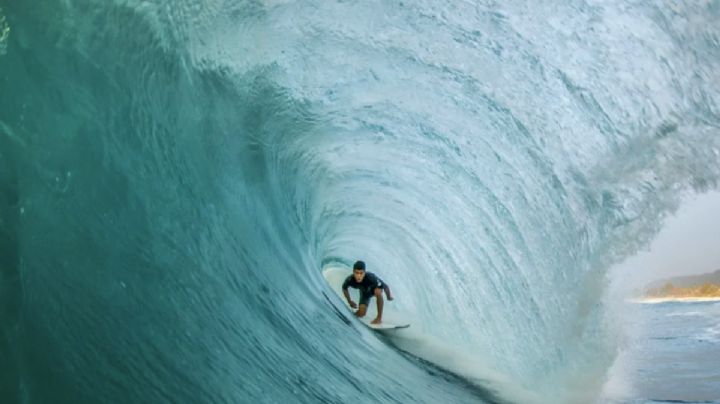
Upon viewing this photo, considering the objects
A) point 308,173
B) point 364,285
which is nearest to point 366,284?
point 364,285

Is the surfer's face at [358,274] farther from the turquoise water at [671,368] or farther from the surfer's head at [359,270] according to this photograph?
the turquoise water at [671,368]

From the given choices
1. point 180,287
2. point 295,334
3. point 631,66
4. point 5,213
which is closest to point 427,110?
point 631,66

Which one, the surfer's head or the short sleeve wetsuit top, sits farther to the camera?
the short sleeve wetsuit top

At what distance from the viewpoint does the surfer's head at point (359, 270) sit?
8570 millimetres

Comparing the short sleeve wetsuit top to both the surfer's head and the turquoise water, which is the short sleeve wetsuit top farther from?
the turquoise water

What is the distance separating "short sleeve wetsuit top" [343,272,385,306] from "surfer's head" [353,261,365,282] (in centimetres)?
7

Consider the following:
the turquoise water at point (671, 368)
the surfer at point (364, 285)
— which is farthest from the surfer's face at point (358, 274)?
the turquoise water at point (671, 368)

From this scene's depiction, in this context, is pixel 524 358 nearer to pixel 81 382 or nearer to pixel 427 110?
pixel 427 110

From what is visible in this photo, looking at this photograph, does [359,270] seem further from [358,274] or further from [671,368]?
[671,368]

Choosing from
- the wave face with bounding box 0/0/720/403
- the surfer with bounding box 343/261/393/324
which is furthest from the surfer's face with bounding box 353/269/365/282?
the wave face with bounding box 0/0/720/403

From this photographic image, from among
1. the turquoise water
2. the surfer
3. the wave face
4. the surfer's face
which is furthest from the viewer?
the surfer

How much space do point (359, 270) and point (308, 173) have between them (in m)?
1.64

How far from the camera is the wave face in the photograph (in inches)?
120

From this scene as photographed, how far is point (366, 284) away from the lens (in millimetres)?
9141
